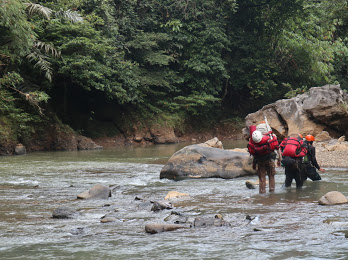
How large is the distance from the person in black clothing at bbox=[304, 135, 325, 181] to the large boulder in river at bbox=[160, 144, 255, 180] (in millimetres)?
2134

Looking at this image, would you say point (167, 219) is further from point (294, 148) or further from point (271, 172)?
point (294, 148)

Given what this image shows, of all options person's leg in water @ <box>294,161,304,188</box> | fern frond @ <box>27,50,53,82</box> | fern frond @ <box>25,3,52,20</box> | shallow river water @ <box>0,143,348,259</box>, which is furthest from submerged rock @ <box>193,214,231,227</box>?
fern frond @ <box>25,3,52,20</box>

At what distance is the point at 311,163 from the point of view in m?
12.3

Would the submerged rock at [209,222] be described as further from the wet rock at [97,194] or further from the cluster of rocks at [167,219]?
the wet rock at [97,194]

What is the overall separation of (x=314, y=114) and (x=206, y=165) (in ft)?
27.8

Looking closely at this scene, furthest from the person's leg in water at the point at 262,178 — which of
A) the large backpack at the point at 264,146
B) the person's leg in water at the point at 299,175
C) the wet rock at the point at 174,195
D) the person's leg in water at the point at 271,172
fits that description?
the wet rock at the point at 174,195

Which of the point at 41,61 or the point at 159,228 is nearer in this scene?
the point at 159,228

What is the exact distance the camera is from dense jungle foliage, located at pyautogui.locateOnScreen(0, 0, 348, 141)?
22891 mm

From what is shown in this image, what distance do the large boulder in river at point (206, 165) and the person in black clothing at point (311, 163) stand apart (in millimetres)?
2134

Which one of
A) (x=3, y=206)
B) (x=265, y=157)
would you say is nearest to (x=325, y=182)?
(x=265, y=157)

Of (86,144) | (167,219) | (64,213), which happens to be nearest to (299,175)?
(167,219)

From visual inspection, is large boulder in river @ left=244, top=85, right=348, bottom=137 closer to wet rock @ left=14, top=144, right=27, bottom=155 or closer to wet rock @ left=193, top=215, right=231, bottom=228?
wet rock @ left=14, top=144, right=27, bottom=155

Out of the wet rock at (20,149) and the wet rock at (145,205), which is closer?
the wet rock at (145,205)

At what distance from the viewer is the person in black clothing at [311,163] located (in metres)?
11.7
